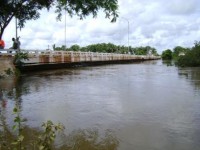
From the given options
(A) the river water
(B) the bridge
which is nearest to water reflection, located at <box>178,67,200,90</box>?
(A) the river water

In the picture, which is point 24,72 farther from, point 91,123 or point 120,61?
point 120,61

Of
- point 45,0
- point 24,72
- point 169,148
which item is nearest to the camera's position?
point 169,148

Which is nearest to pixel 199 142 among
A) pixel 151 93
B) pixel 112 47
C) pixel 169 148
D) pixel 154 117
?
pixel 169 148

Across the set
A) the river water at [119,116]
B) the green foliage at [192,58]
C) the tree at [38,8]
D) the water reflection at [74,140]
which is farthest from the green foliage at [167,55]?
the water reflection at [74,140]

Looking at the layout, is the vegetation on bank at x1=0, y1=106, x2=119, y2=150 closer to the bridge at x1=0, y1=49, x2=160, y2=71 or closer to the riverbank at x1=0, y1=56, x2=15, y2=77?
the riverbank at x1=0, y1=56, x2=15, y2=77

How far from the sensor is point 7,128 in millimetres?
7418

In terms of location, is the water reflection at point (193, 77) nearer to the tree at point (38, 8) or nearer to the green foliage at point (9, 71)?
the tree at point (38, 8)

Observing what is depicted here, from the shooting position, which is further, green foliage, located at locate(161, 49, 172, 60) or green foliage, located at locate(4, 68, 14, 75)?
green foliage, located at locate(161, 49, 172, 60)

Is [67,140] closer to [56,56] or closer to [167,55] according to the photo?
[56,56]

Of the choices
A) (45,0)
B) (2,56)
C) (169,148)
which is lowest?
(169,148)

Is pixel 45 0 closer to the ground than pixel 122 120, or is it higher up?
higher up

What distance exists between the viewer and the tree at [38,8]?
11.2 metres

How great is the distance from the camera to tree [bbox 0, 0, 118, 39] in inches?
439

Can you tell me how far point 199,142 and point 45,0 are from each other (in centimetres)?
1537
